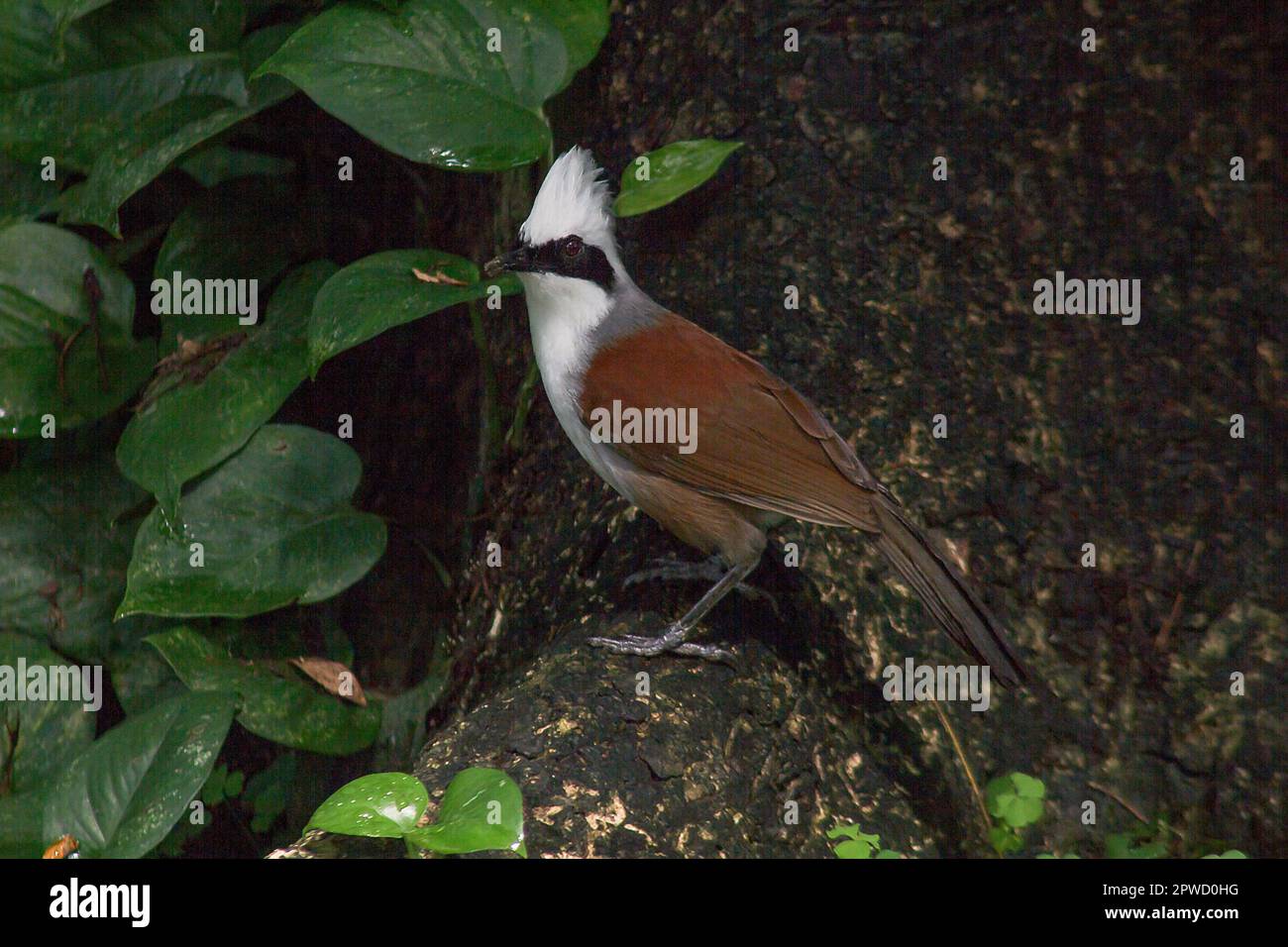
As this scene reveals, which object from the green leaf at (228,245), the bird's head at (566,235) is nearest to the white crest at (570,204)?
the bird's head at (566,235)

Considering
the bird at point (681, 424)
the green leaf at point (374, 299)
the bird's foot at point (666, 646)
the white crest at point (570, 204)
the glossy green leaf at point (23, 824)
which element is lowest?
the glossy green leaf at point (23, 824)

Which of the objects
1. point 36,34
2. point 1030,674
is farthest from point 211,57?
point 1030,674

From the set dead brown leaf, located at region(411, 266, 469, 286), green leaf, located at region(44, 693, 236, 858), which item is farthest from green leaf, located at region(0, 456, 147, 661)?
dead brown leaf, located at region(411, 266, 469, 286)

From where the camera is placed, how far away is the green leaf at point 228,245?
321 cm

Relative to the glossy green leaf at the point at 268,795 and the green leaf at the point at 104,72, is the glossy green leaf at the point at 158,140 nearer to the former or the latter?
the green leaf at the point at 104,72

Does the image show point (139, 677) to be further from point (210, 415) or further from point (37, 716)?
point (210, 415)

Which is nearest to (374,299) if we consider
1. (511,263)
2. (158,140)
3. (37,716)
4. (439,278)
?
(439,278)

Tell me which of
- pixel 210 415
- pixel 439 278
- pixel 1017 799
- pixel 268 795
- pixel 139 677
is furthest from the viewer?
pixel 268 795

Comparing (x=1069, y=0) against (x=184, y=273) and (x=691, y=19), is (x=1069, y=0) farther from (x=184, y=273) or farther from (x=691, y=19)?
(x=184, y=273)

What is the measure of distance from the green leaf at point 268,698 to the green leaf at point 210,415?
0.43 m

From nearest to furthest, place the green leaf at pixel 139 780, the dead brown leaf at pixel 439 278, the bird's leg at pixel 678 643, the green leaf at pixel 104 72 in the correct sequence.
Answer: the bird's leg at pixel 678 643 → the green leaf at pixel 139 780 → the dead brown leaf at pixel 439 278 → the green leaf at pixel 104 72

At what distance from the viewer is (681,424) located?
2561 mm

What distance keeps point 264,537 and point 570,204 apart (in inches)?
46.1

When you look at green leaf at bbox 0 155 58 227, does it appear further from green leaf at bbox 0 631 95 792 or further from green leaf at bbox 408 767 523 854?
green leaf at bbox 408 767 523 854
